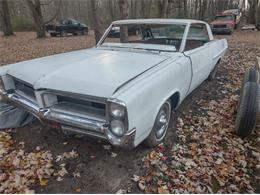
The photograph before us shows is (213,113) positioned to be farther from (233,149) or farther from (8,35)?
(8,35)

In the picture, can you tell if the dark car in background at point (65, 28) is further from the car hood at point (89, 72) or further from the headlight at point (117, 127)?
the headlight at point (117, 127)

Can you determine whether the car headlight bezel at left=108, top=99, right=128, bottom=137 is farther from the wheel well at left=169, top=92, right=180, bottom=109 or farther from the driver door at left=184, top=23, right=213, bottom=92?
the driver door at left=184, top=23, right=213, bottom=92

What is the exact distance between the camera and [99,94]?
2.21 meters

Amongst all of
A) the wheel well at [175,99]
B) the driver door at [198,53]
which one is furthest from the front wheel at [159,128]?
the driver door at [198,53]

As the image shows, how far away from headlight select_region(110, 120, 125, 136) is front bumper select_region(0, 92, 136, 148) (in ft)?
0.13

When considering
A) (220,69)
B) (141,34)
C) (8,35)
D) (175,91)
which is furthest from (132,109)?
(8,35)

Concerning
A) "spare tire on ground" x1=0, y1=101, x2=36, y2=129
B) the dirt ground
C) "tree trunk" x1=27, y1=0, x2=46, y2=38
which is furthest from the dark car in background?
the dirt ground

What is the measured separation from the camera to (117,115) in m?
2.14

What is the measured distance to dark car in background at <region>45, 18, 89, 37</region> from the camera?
64.2 feet

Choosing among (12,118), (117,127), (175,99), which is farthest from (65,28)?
(117,127)

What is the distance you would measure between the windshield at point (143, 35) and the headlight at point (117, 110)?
183 cm

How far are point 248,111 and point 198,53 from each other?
4.36 feet

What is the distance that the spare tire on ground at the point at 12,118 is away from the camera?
348cm

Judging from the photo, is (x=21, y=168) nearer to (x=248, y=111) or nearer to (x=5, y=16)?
(x=248, y=111)
